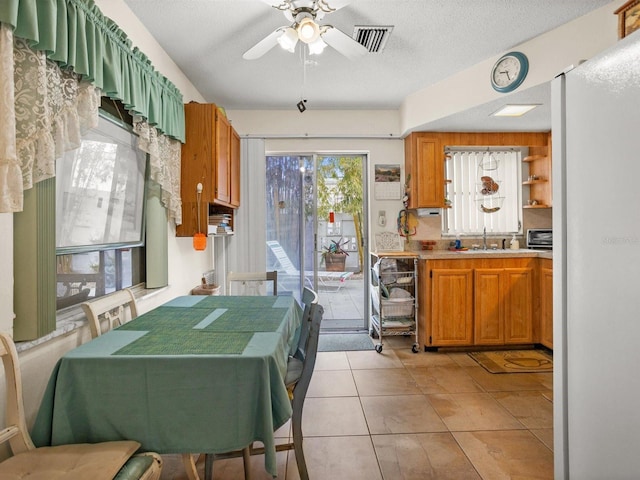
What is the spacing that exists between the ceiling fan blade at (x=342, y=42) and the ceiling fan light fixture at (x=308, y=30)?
0.11 metres

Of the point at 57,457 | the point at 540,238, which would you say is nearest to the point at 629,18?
the point at 57,457

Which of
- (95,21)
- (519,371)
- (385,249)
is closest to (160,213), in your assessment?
(95,21)

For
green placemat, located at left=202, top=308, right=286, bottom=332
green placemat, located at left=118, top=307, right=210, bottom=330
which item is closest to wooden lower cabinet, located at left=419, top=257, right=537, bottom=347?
green placemat, located at left=202, top=308, right=286, bottom=332

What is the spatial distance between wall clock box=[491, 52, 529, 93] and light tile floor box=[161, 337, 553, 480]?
2.42 meters

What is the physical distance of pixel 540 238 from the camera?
13.2ft

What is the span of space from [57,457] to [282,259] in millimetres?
3357

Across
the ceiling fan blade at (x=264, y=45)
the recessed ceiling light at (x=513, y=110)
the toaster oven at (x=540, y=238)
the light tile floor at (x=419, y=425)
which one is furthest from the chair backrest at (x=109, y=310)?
the toaster oven at (x=540, y=238)

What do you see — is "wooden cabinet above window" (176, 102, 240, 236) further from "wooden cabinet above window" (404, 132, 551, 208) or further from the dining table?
"wooden cabinet above window" (404, 132, 551, 208)

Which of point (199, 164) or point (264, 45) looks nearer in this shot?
point (264, 45)

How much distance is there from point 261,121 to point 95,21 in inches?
98.9

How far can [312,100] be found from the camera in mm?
3943

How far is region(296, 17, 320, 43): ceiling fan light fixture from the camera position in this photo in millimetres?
1931

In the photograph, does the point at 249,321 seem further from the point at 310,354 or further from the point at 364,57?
the point at 364,57

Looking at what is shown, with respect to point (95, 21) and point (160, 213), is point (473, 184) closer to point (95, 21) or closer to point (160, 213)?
point (160, 213)
